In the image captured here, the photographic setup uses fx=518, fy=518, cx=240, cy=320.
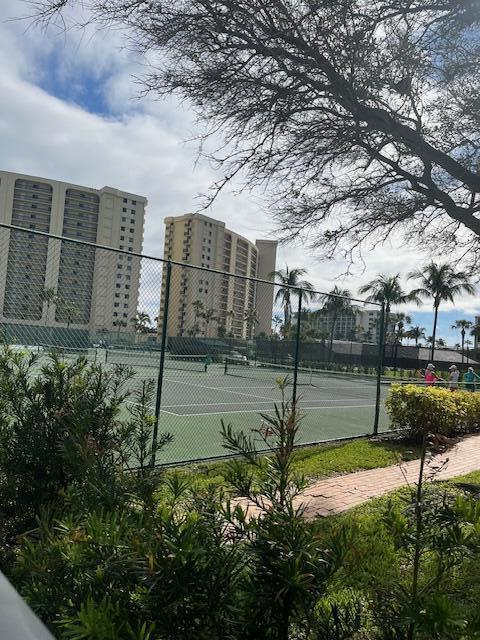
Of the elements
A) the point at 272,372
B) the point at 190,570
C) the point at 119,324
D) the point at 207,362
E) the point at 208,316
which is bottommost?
the point at 190,570

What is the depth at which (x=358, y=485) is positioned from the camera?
22.2 ft

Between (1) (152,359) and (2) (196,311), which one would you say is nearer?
(1) (152,359)

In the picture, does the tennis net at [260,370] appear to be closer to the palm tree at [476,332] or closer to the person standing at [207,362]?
the person standing at [207,362]

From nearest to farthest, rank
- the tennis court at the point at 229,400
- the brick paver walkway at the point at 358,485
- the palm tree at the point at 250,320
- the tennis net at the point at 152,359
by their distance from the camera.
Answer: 1. the brick paver walkway at the point at 358,485
2. the tennis net at the point at 152,359
3. the tennis court at the point at 229,400
4. the palm tree at the point at 250,320

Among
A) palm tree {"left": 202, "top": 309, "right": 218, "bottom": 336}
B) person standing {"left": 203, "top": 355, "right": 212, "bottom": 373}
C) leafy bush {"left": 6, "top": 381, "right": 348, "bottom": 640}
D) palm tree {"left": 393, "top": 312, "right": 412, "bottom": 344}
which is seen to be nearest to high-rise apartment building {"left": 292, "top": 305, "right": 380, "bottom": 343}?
person standing {"left": 203, "top": 355, "right": 212, "bottom": 373}

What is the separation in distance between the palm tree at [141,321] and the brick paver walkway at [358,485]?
2819 millimetres

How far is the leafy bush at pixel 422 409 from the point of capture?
34.4ft

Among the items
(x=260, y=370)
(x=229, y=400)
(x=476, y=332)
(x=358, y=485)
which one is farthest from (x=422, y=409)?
(x=476, y=332)

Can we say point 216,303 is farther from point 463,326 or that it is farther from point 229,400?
point 463,326

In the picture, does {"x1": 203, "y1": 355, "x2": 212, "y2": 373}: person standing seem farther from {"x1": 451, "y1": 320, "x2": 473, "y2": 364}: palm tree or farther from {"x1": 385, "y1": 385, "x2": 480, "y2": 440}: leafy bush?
{"x1": 451, "y1": 320, "x2": 473, "y2": 364}: palm tree

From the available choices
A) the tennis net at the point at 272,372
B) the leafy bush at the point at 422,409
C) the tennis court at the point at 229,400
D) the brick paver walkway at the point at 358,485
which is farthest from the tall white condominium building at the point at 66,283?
the leafy bush at the point at 422,409

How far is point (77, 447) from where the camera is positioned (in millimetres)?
2648

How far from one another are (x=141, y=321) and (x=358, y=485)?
11.6ft

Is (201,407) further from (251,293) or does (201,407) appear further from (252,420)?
(251,293)
